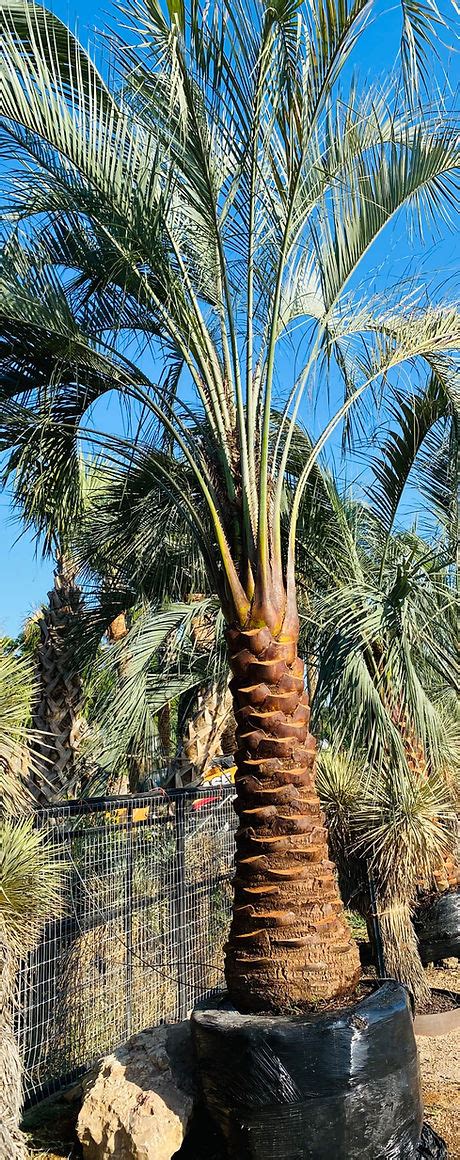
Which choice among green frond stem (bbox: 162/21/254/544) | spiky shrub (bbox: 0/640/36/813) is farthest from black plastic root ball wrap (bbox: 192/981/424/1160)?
green frond stem (bbox: 162/21/254/544)

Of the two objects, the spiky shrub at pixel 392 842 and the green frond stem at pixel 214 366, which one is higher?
the green frond stem at pixel 214 366

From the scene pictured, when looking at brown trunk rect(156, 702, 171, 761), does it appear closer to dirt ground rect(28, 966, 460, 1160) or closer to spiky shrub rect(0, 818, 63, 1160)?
dirt ground rect(28, 966, 460, 1160)

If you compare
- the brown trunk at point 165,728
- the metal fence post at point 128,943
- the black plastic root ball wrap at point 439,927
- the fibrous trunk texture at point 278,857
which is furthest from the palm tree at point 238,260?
the brown trunk at point 165,728

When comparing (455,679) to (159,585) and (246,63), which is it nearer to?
(159,585)

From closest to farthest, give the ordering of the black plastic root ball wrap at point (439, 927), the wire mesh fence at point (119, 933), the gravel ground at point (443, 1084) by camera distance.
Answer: the gravel ground at point (443, 1084)
the wire mesh fence at point (119, 933)
the black plastic root ball wrap at point (439, 927)

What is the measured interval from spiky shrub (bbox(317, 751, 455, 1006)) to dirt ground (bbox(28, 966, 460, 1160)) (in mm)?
896

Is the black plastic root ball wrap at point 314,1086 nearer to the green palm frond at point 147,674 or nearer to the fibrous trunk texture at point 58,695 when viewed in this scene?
the green palm frond at point 147,674

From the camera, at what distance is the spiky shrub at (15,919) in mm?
3816

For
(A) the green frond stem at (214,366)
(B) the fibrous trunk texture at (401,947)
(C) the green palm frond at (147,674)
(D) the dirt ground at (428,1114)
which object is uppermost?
(A) the green frond stem at (214,366)

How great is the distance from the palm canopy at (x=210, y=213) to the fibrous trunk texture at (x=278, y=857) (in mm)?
306

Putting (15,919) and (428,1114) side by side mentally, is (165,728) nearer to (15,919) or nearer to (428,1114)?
(428,1114)

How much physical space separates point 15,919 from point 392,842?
11.4 ft

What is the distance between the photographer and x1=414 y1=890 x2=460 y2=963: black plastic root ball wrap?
22.7 ft

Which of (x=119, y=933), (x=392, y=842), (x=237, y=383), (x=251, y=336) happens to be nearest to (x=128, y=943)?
(x=119, y=933)
